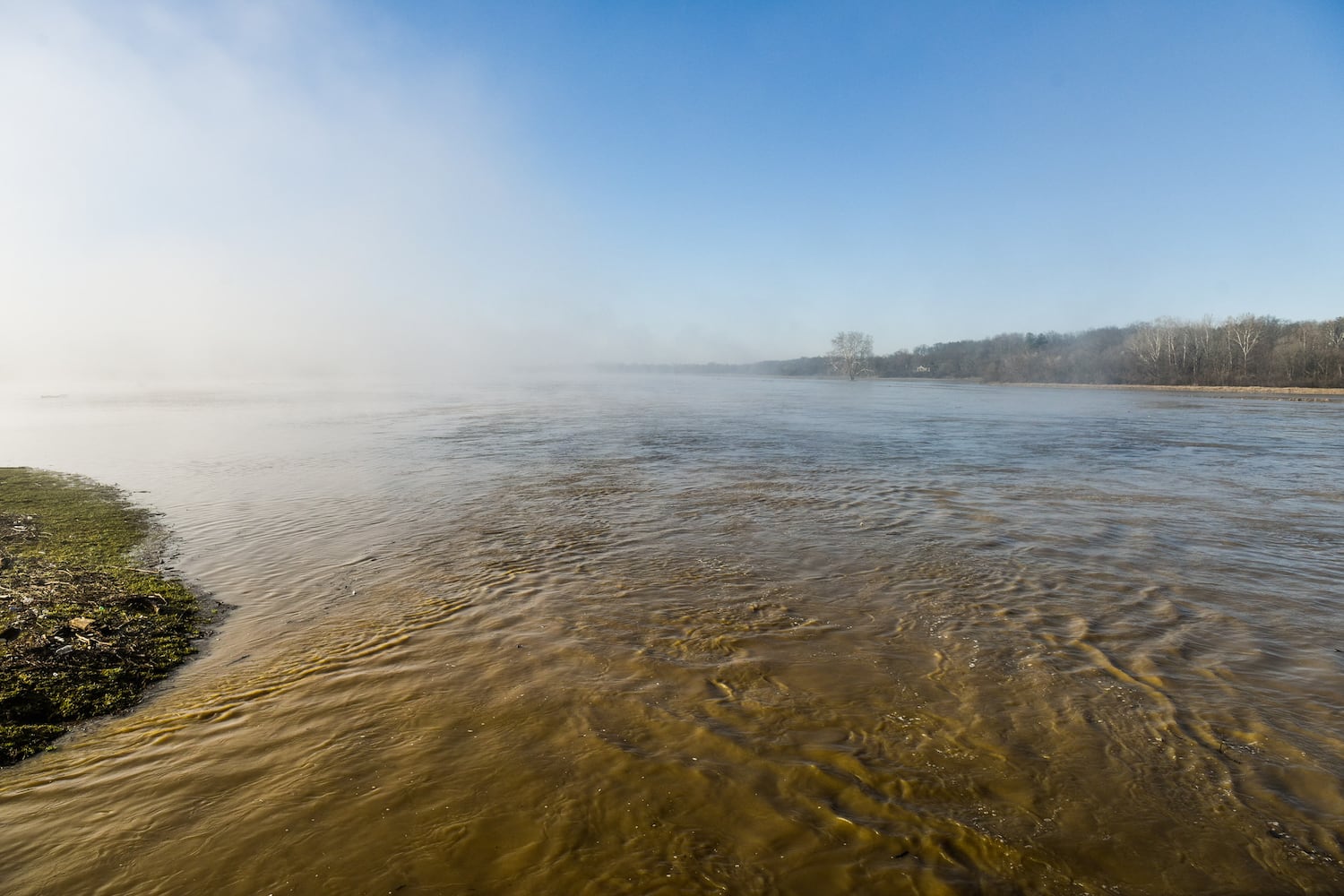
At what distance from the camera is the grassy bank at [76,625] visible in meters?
4.55

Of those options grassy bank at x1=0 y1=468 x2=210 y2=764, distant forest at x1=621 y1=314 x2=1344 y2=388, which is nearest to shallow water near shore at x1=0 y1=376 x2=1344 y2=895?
grassy bank at x1=0 y1=468 x2=210 y2=764

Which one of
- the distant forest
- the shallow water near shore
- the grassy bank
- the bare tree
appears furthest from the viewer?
the bare tree

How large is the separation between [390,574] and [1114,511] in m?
12.8

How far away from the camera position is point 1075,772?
3893mm

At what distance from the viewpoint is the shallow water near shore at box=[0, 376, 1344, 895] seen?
3.21 m

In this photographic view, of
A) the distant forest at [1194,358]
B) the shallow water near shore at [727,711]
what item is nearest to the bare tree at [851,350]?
the distant forest at [1194,358]

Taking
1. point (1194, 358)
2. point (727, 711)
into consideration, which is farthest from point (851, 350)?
point (727, 711)

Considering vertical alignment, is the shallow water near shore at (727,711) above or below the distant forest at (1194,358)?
below

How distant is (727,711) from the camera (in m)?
4.63

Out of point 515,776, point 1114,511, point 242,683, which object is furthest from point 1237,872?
point 1114,511

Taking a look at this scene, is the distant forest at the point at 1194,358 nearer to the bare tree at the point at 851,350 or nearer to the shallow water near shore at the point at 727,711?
the bare tree at the point at 851,350

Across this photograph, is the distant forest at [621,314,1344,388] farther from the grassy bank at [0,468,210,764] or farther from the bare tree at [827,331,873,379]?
the grassy bank at [0,468,210,764]

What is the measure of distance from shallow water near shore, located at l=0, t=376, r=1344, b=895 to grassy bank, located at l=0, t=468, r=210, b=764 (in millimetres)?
348

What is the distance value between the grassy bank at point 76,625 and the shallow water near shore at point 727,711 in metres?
0.35
